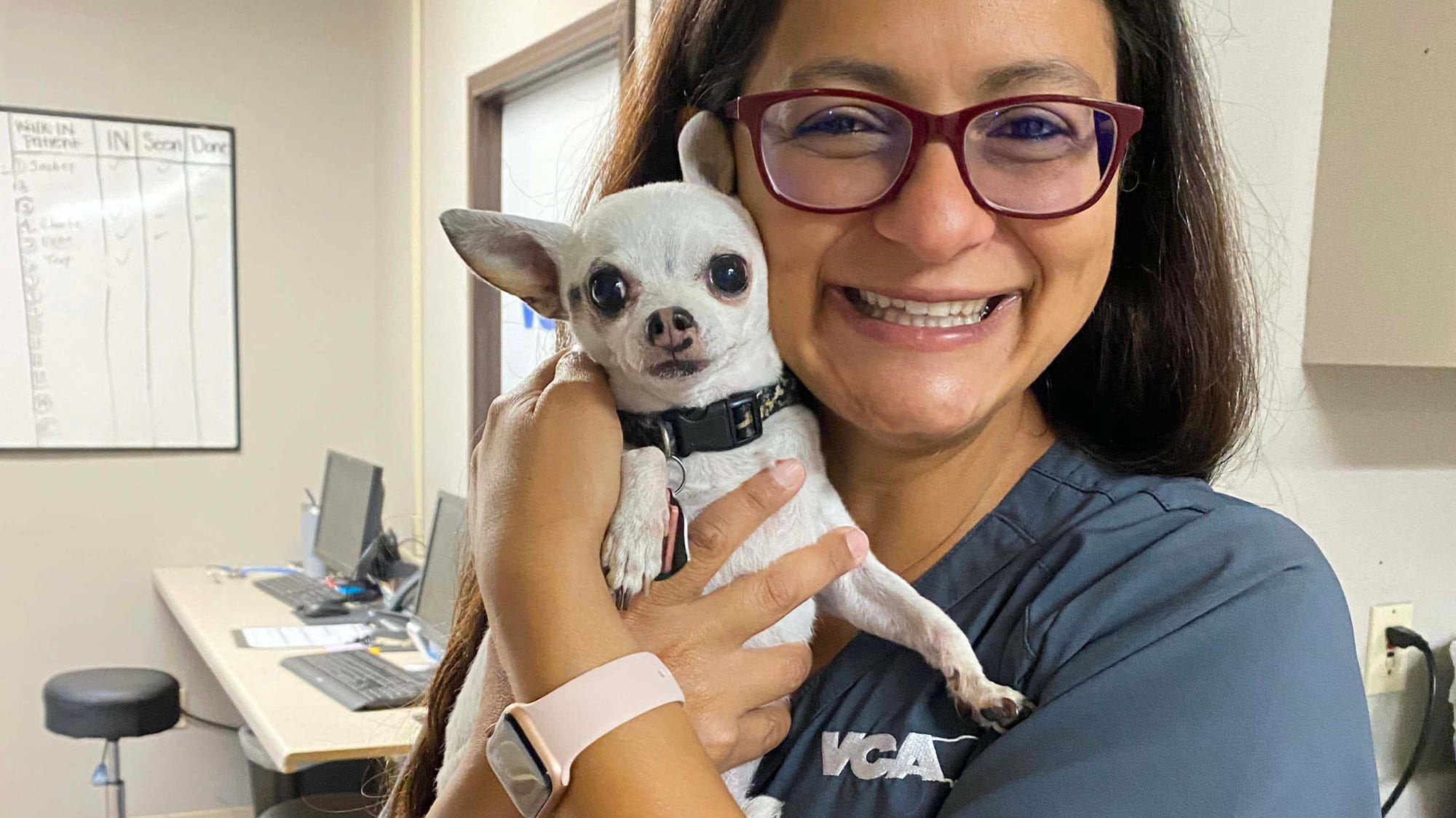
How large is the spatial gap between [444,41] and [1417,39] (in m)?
2.91

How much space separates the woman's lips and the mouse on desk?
2.83 meters

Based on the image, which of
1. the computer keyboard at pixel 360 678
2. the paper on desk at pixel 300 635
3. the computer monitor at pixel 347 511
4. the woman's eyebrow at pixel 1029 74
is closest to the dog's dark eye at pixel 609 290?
the woman's eyebrow at pixel 1029 74

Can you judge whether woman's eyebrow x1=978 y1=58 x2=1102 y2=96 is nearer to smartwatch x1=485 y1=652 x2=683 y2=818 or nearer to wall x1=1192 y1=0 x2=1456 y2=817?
smartwatch x1=485 y1=652 x2=683 y2=818

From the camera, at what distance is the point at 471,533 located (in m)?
1.06

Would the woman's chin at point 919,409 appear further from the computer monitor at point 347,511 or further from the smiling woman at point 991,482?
the computer monitor at point 347,511

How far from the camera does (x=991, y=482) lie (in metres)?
1.03

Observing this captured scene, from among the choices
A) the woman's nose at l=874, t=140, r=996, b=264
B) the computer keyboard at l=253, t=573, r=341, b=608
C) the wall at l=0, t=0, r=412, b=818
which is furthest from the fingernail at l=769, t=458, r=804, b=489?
the wall at l=0, t=0, r=412, b=818

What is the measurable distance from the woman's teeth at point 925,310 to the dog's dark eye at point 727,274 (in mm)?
101

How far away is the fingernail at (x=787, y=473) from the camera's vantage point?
96cm

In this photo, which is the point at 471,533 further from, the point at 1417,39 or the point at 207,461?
the point at 207,461

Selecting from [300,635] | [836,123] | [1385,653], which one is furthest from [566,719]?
[300,635]

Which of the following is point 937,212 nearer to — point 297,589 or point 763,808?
point 763,808

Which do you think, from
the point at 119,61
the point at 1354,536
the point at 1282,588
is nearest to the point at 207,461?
the point at 119,61

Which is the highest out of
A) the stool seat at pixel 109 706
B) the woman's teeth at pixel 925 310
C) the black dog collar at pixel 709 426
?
the woman's teeth at pixel 925 310
